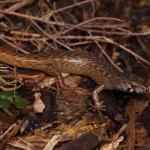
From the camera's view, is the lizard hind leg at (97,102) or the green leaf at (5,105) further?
the lizard hind leg at (97,102)

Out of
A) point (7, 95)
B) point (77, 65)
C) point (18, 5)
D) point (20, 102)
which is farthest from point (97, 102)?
point (18, 5)

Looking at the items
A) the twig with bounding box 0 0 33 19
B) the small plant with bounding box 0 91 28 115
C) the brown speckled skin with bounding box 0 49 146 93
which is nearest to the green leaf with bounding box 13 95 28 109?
the small plant with bounding box 0 91 28 115

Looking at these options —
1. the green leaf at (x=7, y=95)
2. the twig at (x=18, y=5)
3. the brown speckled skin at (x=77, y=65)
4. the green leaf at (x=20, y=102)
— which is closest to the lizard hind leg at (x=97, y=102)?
the brown speckled skin at (x=77, y=65)

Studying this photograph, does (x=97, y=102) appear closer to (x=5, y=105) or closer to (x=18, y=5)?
(x=5, y=105)

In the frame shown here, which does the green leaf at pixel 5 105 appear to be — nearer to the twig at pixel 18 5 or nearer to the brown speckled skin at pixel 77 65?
the brown speckled skin at pixel 77 65

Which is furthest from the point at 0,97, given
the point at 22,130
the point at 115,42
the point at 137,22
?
the point at 137,22

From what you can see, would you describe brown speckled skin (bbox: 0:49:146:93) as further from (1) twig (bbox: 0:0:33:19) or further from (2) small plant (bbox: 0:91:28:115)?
(1) twig (bbox: 0:0:33:19)
